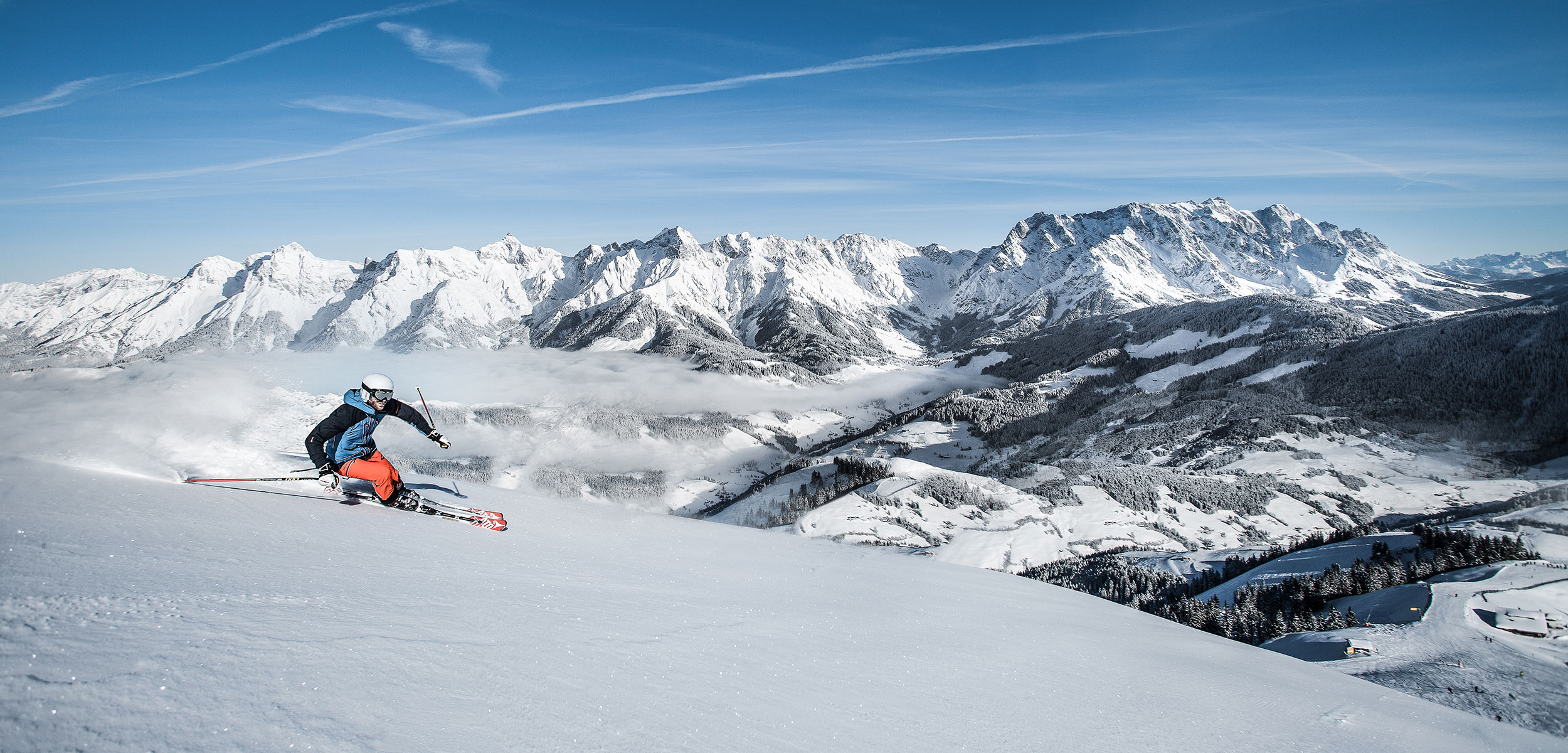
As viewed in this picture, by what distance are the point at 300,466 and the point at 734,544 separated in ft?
29.6

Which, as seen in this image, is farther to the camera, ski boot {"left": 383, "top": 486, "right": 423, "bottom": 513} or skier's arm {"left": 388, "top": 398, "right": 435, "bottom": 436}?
ski boot {"left": 383, "top": 486, "right": 423, "bottom": 513}

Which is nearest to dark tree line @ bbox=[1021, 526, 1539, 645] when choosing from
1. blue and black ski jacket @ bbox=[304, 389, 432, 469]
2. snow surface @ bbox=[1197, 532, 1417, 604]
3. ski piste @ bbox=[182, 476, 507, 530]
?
snow surface @ bbox=[1197, 532, 1417, 604]

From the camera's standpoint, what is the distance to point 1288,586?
87.4 meters

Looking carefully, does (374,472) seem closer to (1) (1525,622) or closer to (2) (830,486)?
(1) (1525,622)

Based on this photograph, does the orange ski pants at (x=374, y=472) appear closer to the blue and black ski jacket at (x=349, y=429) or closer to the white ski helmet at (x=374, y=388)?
the blue and black ski jacket at (x=349, y=429)

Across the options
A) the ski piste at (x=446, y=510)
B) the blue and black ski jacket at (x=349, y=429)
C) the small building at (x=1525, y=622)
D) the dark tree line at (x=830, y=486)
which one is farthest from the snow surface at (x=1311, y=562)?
the blue and black ski jacket at (x=349, y=429)

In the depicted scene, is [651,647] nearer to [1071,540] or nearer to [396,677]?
[396,677]

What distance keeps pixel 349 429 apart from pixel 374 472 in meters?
1.08

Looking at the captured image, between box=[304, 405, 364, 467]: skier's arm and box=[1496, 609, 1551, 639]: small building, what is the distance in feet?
342

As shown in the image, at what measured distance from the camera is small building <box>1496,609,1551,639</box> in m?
63.7

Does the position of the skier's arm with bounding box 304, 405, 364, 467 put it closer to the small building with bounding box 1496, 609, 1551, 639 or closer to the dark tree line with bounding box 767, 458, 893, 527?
the small building with bounding box 1496, 609, 1551, 639

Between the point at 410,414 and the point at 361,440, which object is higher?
the point at 410,414

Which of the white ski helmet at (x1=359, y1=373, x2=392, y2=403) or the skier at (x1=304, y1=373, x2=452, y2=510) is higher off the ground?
the white ski helmet at (x1=359, y1=373, x2=392, y2=403)

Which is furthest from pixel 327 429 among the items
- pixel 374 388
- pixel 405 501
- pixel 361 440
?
pixel 405 501
